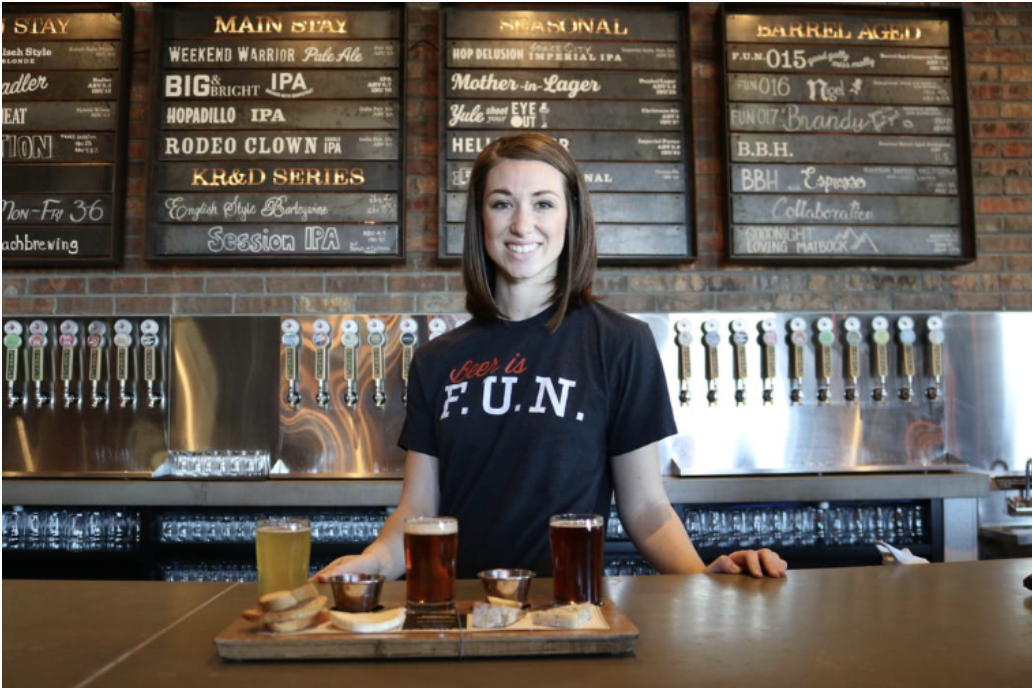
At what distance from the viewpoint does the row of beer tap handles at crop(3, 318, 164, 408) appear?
3479mm

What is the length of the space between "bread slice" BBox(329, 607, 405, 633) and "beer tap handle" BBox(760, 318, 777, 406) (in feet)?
9.07

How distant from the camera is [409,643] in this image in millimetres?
913

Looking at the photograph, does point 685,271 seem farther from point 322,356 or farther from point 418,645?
point 418,645

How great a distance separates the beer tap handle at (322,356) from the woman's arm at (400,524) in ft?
6.09

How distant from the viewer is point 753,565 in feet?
4.42

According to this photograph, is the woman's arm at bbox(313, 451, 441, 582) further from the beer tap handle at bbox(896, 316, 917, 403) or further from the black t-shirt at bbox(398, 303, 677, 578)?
the beer tap handle at bbox(896, 316, 917, 403)

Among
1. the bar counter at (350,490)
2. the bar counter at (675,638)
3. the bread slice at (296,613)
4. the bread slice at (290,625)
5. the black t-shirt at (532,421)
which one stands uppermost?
the black t-shirt at (532,421)

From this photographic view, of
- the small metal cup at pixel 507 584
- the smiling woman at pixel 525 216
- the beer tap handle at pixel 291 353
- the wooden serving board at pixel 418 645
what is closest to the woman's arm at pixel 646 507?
the smiling woman at pixel 525 216

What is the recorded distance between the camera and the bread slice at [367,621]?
3.08 ft

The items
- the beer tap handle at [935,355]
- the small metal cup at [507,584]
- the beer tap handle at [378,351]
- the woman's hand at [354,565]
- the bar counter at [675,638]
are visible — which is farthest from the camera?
the beer tap handle at [935,355]

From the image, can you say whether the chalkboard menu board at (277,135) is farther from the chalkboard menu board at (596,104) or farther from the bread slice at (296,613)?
the bread slice at (296,613)

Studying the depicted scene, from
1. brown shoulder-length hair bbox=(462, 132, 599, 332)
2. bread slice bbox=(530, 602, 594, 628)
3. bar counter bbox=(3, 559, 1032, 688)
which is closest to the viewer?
bar counter bbox=(3, 559, 1032, 688)

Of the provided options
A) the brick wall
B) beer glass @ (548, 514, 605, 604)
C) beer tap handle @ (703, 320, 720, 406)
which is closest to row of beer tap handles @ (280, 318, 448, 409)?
the brick wall

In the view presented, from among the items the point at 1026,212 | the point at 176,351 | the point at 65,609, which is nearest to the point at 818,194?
the point at 1026,212
